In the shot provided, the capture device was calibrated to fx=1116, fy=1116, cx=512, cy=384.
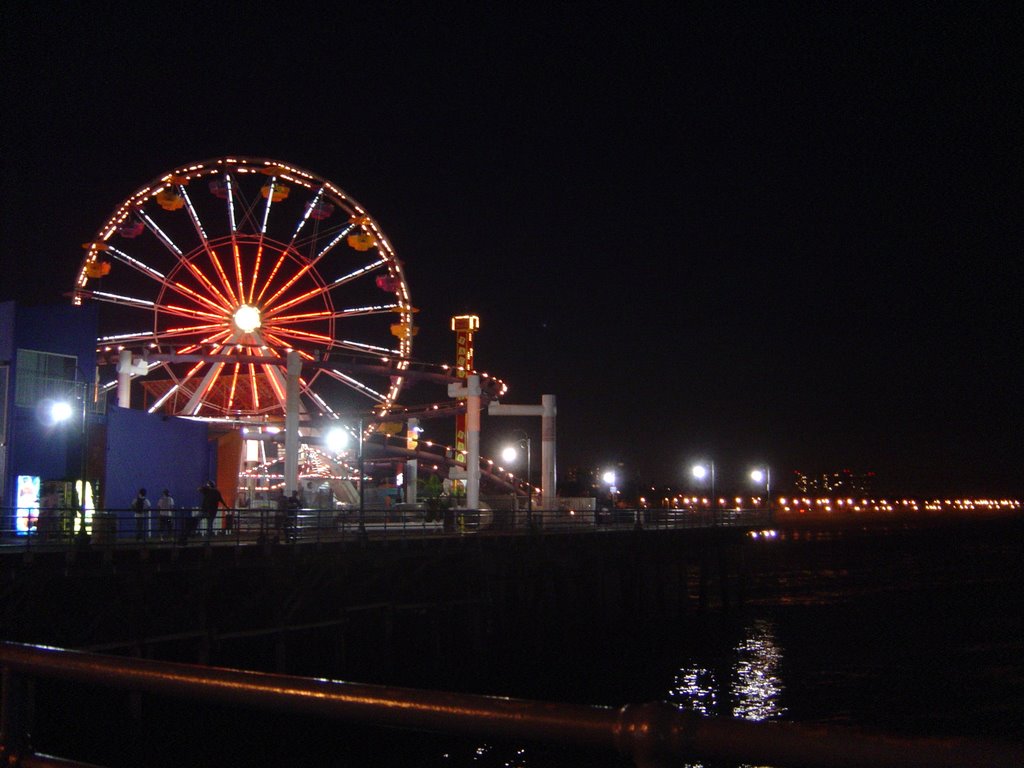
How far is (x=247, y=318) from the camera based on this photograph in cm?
4662

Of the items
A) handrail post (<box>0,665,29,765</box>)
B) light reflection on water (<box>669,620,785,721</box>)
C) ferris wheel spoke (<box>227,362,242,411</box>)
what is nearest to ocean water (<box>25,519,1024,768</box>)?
light reflection on water (<box>669,620,785,721</box>)

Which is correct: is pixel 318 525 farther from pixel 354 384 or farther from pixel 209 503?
pixel 354 384

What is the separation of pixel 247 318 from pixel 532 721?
45796 millimetres

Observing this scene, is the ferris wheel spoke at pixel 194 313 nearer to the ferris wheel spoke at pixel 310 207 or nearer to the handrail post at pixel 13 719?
the ferris wheel spoke at pixel 310 207

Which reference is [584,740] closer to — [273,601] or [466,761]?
[466,761]

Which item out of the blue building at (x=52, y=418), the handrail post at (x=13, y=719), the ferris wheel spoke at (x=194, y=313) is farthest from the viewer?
the ferris wheel spoke at (x=194, y=313)

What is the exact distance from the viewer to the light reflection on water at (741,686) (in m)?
30.3

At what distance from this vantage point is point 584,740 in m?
2.31

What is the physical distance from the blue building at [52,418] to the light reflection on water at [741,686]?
55.0 feet

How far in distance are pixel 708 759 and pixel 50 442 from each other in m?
30.9

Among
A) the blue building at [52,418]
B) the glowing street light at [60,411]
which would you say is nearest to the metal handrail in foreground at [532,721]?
the blue building at [52,418]

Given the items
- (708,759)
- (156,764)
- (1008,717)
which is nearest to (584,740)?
(708,759)

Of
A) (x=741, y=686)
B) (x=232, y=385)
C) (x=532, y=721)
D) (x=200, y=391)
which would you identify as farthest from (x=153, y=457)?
(x=532, y=721)

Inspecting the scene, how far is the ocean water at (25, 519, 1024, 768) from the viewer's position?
24062 mm
